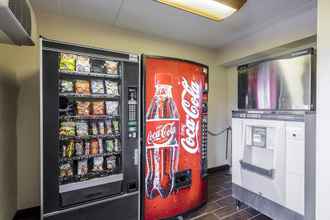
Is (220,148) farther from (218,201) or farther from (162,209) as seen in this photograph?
(162,209)

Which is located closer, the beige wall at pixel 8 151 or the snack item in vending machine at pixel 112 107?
the beige wall at pixel 8 151

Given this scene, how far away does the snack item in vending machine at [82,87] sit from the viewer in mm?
1624

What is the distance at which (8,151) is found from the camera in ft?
5.81

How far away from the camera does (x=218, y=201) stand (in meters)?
2.48

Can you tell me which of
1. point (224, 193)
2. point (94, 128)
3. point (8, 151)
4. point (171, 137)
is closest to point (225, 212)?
point (224, 193)

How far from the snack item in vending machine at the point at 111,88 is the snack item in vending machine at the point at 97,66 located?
0.43ft

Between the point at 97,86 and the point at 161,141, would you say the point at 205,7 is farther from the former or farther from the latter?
the point at 161,141

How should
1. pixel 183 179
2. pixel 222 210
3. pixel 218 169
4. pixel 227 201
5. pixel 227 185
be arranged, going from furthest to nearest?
pixel 218 169, pixel 227 185, pixel 227 201, pixel 222 210, pixel 183 179

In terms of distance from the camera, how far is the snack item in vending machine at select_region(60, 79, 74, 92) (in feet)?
5.12

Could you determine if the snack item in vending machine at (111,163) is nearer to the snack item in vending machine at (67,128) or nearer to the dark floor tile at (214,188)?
the snack item in vending machine at (67,128)

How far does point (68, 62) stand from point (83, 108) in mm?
434

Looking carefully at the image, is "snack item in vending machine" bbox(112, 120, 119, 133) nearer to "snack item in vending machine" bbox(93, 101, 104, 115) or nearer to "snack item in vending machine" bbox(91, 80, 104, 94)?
"snack item in vending machine" bbox(93, 101, 104, 115)

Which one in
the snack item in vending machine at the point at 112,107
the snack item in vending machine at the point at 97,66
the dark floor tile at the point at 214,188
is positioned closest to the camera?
the snack item in vending machine at the point at 97,66

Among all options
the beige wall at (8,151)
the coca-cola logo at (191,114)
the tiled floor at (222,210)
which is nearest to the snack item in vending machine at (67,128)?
the beige wall at (8,151)
